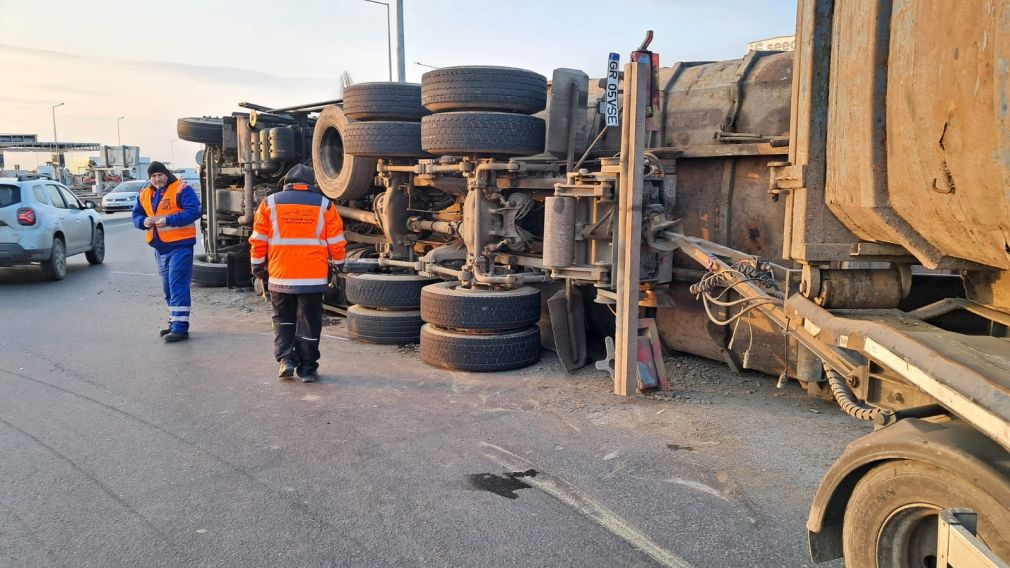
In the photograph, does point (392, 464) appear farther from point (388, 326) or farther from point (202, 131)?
point (202, 131)

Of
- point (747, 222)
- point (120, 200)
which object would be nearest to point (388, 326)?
point (747, 222)

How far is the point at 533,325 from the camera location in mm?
7375

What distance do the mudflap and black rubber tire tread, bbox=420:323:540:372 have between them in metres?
0.29

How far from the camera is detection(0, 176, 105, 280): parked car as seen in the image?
12.4m

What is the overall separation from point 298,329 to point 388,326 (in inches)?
52.7

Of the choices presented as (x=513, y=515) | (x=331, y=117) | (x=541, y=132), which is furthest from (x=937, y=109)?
(x=331, y=117)

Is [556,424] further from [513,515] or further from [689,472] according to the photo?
[513,515]

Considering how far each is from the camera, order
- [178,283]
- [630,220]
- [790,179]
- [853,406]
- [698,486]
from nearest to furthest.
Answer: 1. [853,406]
2. [790,179]
3. [698,486]
4. [630,220]
5. [178,283]

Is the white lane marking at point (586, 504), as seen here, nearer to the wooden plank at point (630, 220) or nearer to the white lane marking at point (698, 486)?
the white lane marking at point (698, 486)

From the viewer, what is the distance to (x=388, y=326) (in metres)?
7.94

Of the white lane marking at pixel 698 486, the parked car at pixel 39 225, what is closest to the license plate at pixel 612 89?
the white lane marking at pixel 698 486

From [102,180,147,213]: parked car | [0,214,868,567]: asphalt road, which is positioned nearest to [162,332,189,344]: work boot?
[0,214,868,567]: asphalt road

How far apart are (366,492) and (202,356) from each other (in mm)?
3933

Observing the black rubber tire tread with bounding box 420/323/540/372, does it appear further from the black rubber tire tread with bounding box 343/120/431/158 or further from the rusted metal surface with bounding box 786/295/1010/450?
the rusted metal surface with bounding box 786/295/1010/450
